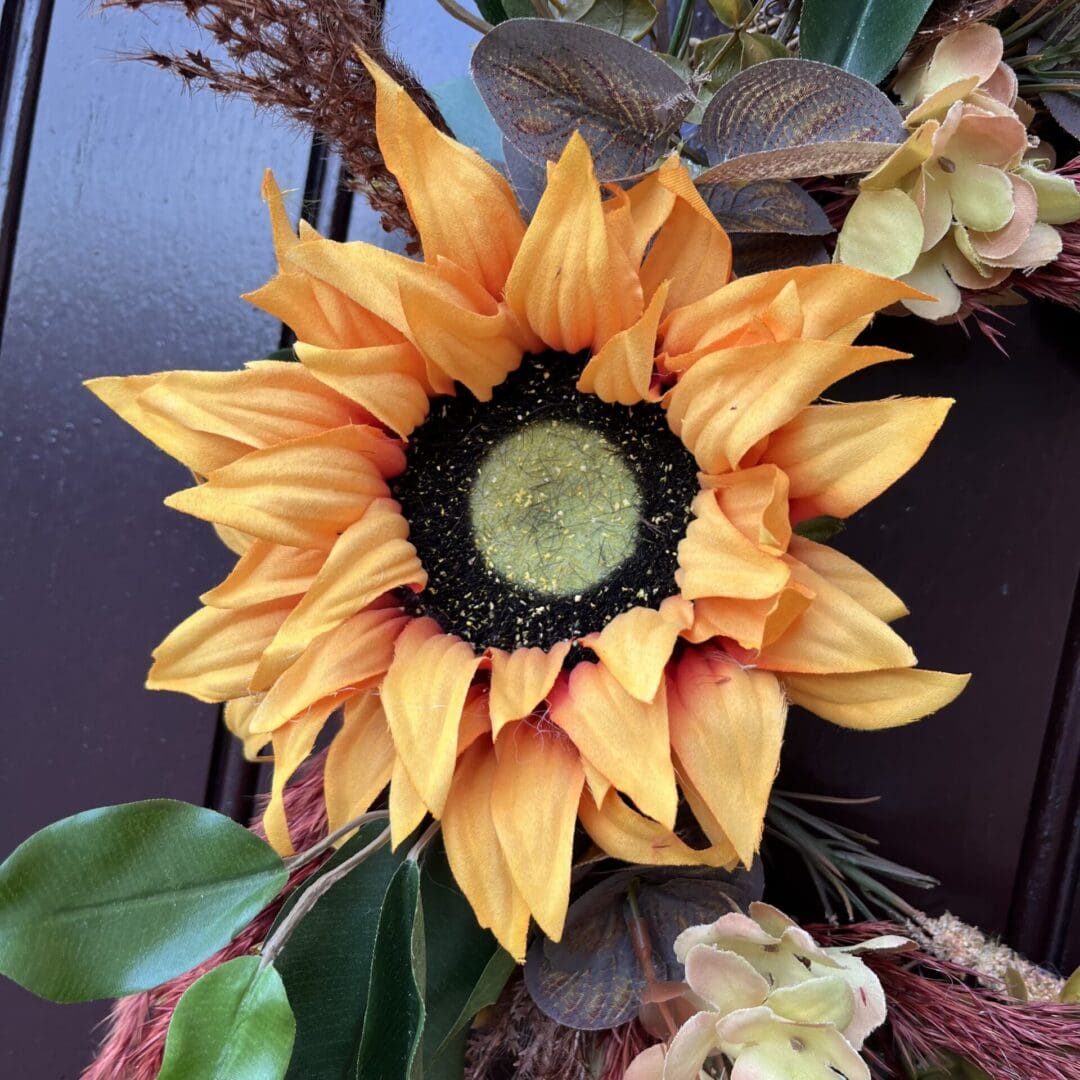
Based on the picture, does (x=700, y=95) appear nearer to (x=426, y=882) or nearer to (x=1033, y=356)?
(x=1033, y=356)

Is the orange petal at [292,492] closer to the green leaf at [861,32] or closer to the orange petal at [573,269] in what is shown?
the orange petal at [573,269]

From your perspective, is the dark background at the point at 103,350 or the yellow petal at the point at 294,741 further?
the dark background at the point at 103,350

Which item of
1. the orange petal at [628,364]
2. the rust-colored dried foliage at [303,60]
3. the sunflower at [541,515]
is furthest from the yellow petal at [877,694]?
the rust-colored dried foliage at [303,60]

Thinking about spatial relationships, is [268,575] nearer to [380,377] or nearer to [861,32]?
[380,377]

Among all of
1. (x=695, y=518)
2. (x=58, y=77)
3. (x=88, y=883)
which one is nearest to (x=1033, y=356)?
(x=695, y=518)

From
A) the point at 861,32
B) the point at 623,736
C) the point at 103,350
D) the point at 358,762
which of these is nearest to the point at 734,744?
the point at 623,736

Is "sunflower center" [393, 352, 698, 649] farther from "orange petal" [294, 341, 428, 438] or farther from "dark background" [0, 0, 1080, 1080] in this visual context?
"dark background" [0, 0, 1080, 1080]
